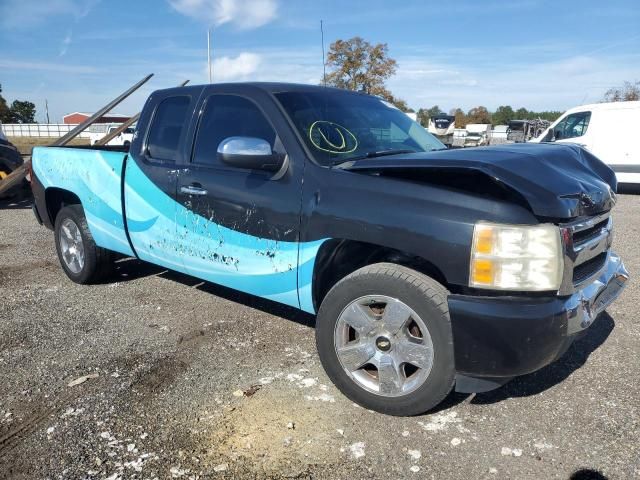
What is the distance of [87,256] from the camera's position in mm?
5051

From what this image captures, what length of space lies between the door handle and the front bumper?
6.43 ft

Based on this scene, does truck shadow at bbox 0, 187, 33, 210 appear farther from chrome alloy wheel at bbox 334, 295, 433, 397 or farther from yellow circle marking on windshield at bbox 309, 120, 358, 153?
chrome alloy wheel at bbox 334, 295, 433, 397

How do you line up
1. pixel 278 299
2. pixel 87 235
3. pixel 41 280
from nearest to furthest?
pixel 278 299, pixel 87 235, pixel 41 280

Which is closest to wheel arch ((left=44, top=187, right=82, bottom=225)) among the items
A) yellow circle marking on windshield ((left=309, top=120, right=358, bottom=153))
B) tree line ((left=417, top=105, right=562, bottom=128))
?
yellow circle marking on windshield ((left=309, top=120, right=358, bottom=153))

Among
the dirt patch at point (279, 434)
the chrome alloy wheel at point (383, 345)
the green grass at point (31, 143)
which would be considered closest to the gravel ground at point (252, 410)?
the dirt patch at point (279, 434)

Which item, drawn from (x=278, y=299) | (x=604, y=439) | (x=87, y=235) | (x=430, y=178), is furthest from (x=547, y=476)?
(x=87, y=235)

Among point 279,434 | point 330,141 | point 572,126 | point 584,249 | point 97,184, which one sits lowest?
point 279,434

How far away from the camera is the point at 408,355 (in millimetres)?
2775

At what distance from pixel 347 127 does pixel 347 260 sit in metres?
0.98

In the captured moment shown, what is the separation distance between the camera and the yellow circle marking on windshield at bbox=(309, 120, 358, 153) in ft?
10.9

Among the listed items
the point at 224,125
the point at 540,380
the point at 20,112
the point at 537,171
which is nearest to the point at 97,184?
the point at 224,125

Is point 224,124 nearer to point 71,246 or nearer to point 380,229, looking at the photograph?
point 380,229

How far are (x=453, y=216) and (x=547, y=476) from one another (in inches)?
50.1

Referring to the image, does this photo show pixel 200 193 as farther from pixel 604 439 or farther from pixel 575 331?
pixel 604 439
